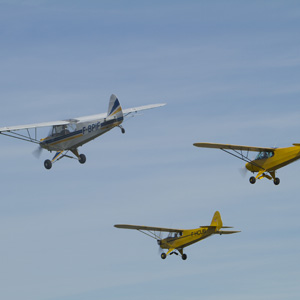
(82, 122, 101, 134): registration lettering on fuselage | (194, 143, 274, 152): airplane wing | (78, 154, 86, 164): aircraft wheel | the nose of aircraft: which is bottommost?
the nose of aircraft

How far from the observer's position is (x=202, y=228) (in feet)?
199

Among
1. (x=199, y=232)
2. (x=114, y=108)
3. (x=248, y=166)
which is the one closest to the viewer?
(x=248, y=166)

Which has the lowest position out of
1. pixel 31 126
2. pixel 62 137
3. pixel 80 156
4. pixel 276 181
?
pixel 276 181

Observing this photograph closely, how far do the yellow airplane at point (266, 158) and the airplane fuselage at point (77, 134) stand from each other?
6.45 meters

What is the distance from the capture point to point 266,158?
179ft

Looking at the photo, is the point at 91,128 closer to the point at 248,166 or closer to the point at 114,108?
the point at 114,108

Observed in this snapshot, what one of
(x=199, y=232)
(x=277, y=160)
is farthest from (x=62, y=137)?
(x=277, y=160)

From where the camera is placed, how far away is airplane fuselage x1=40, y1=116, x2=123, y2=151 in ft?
185

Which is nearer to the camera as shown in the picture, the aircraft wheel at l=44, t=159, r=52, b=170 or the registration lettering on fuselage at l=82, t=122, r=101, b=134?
the registration lettering on fuselage at l=82, t=122, r=101, b=134

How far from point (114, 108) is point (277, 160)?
426 inches

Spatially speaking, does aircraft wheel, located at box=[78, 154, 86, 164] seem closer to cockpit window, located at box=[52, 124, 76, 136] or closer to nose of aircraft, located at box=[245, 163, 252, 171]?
cockpit window, located at box=[52, 124, 76, 136]

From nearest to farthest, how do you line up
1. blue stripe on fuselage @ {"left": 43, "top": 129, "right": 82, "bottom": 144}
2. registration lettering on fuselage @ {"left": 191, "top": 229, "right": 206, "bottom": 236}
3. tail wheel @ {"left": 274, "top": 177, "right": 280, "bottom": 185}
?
1. tail wheel @ {"left": 274, "top": 177, "right": 280, "bottom": 185}
2. blue stripe on fuselage @ {"left": 43, "top": 129, "right": 82, "bottom": 144}
3. registration lettering on fuselage @ {"left": 191, "top": 229, "right": 206, "bottom": 236}

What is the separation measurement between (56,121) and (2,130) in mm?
3698

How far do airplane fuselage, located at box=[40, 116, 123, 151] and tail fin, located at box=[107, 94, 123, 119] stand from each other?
0.25 metres
